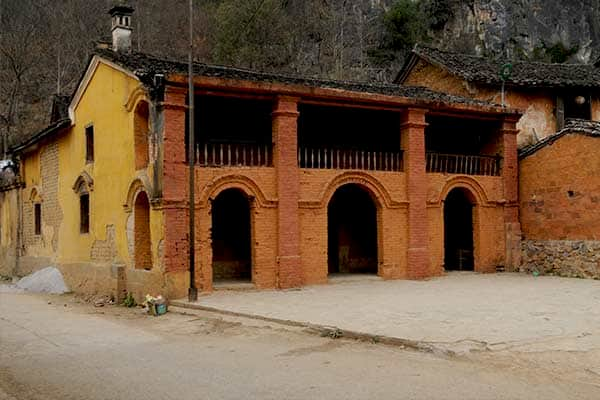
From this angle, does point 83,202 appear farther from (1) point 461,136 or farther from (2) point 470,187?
(1) point 461,136

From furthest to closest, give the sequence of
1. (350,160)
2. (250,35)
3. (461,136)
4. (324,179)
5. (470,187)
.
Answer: (250,35) < (461,136) < (470,187) < (350,160) < (324,179)

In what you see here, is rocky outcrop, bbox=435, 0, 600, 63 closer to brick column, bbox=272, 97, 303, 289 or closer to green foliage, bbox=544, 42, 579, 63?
green foliage, bbox=544, 42, 579, 63

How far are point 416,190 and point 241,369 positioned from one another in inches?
459

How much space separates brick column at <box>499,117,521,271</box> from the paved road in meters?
11.7

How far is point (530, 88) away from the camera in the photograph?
2439 cm

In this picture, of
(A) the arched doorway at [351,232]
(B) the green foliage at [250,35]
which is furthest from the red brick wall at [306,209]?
(B) the green foliage at [250,35]

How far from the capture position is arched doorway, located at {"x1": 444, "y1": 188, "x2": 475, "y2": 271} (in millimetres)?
21875

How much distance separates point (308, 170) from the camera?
17312 millimetres

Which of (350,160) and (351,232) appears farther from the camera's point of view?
(351,232)

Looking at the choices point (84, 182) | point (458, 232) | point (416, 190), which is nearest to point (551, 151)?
point (458, 232)

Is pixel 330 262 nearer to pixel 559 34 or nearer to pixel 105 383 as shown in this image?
pixel 105 383

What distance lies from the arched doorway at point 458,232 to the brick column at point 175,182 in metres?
10.1

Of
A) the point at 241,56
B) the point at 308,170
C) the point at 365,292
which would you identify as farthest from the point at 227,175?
the point at 241,56

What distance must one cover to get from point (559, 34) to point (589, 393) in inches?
2076
